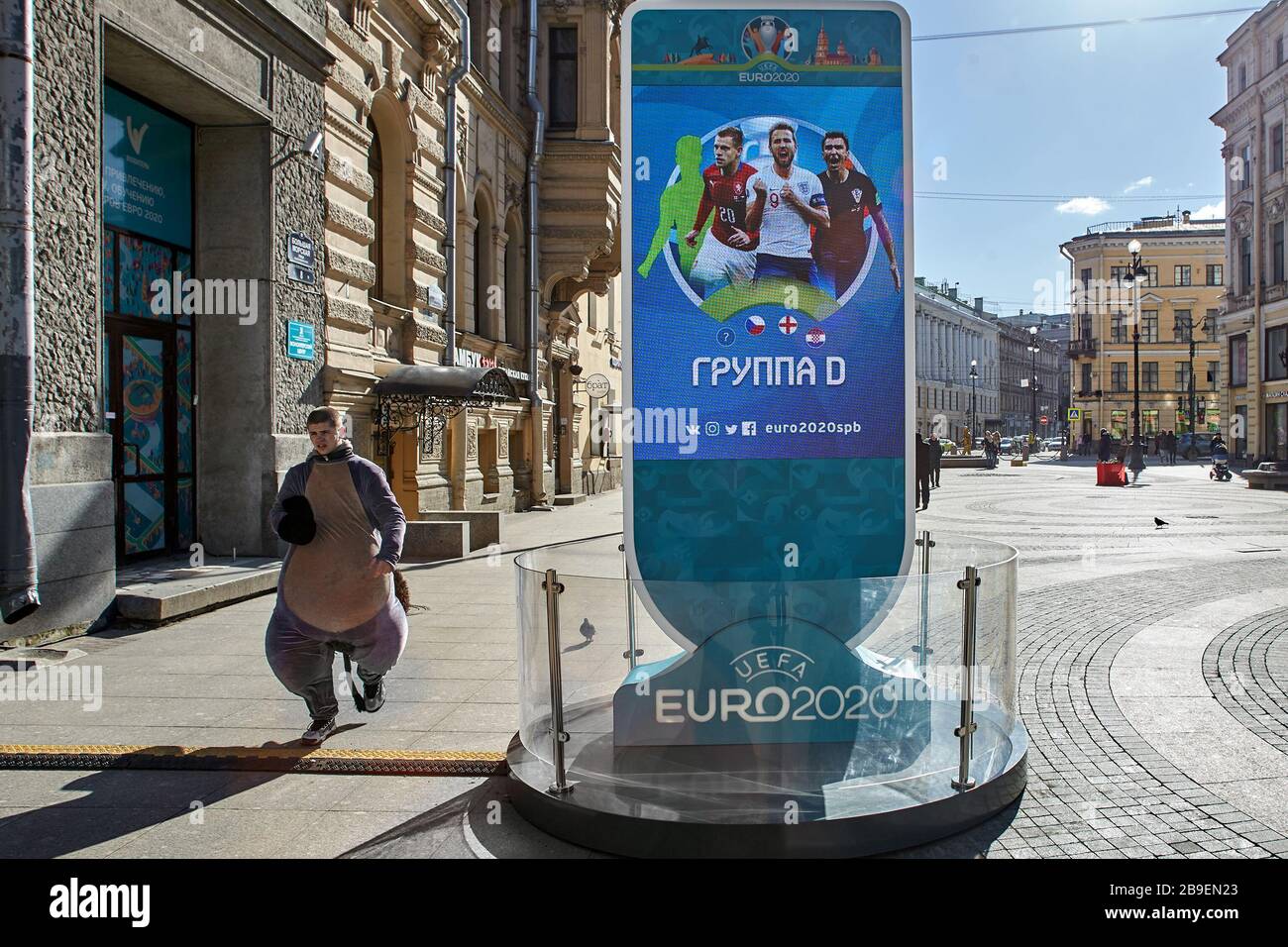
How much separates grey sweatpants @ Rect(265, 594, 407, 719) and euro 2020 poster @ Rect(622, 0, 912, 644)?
1464 millimetres

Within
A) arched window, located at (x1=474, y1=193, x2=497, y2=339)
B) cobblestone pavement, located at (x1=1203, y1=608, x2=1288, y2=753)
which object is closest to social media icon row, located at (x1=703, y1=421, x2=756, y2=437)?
cobblestone pavement, located at (x1=1203, y1=608, x2=1288, y2=753)

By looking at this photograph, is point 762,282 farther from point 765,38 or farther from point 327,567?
point 327,567

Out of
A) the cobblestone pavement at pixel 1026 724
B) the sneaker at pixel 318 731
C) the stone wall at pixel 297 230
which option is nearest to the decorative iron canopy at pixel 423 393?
the stone wall at pixel 297 230

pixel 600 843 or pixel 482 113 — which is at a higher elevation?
pixel 482 113

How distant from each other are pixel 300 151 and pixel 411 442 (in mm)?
4741

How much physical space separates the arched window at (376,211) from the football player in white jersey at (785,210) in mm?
10444

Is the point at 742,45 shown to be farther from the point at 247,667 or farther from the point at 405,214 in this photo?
the point at 405,214

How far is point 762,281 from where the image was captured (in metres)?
5.30

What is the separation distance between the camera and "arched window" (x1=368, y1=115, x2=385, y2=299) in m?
14.8

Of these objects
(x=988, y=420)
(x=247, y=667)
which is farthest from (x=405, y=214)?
(x=988, y=420)

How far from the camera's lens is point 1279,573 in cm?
1141

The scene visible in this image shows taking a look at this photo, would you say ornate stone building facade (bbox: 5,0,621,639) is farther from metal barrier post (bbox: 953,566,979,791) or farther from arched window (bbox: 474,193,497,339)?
metal barrier post (bbox: 953,566,979,791)

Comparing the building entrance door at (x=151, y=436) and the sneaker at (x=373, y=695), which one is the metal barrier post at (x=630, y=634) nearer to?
the sneaker at (x=373, y=695)

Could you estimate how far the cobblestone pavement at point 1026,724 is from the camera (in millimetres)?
4148
